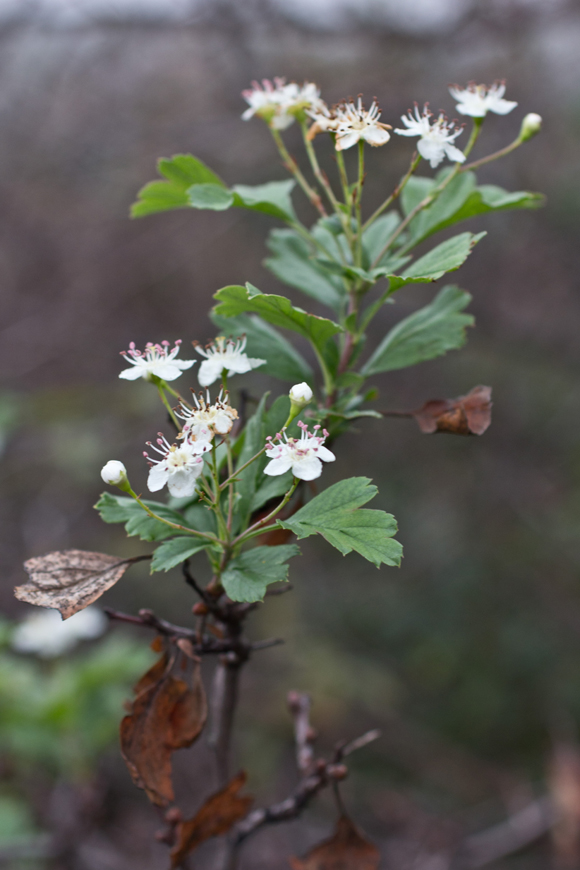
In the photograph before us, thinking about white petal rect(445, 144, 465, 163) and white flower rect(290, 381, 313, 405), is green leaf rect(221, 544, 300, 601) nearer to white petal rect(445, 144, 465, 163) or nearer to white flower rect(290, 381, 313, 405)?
white flower rect(290, 381, 313, 405)

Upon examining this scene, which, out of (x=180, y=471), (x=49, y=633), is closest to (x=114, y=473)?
(x=180, y=471)

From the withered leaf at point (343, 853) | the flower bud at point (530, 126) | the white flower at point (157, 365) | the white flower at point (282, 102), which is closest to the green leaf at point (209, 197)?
the white flower at point (282, 102)

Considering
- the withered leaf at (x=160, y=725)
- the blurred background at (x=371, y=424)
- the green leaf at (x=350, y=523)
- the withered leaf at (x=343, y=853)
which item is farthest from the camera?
the blurred background at (x=371, y=424)

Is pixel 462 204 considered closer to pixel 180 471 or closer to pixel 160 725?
pixel 180 471

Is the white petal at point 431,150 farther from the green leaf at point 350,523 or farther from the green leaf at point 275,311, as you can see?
the green leaf at point 350,523

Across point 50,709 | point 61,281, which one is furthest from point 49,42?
point 50,709

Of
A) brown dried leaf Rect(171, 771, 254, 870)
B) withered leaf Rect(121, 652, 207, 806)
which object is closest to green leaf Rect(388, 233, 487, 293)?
withered leaf Rect(121, 652, 207, 806)
